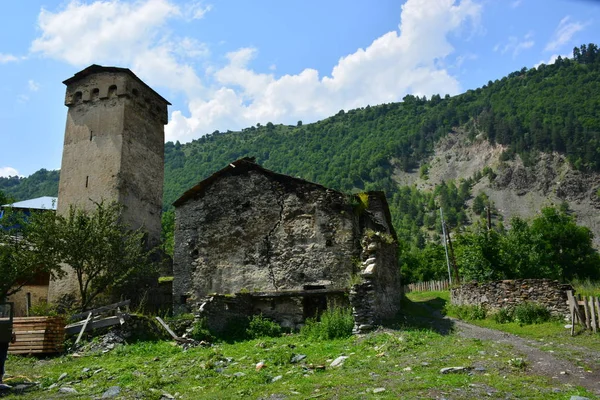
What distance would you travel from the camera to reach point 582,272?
124 ft

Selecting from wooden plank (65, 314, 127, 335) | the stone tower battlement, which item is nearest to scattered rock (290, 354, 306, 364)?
wooden plank (65, 314, 127, 335)

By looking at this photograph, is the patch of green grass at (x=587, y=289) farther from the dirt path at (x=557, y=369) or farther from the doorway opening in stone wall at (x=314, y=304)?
the doorway opening in stone wall at (x=314, y=304)

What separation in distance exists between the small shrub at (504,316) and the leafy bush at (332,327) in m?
5.86

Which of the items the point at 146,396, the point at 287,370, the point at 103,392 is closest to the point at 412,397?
the point at 287,370

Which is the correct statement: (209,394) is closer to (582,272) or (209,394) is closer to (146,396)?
(146,396)

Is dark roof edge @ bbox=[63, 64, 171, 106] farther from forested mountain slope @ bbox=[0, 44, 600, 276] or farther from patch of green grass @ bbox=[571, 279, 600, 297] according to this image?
forested mountain slope @ bbox=[0, 44, 600, 276]

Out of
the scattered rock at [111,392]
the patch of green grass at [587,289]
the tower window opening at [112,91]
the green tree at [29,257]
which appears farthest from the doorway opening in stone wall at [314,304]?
the tower window opening at [112,91]

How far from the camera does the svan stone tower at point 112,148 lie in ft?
81.0

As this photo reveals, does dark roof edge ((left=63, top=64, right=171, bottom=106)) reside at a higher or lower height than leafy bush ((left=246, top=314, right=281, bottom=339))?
higher

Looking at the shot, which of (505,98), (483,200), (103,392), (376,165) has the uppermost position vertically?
(505,98)

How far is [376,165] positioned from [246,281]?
131 metres

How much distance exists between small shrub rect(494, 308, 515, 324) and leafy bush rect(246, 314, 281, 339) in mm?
7965

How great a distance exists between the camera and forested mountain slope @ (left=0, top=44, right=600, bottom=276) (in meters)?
121

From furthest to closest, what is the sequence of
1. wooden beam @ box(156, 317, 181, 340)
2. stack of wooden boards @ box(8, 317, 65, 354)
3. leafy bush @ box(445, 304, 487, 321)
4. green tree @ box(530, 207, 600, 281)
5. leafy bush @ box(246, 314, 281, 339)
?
green tree @ box(530, 207, 600, 281) < leafy bush @ box(445, 304, 487, 321) < leafy bush @ box(246, 314, 281, 339) < wooden beam @ box(156, 317, 181, 340) < stack of wooden boards @ box(8, 317, 65, 354)
